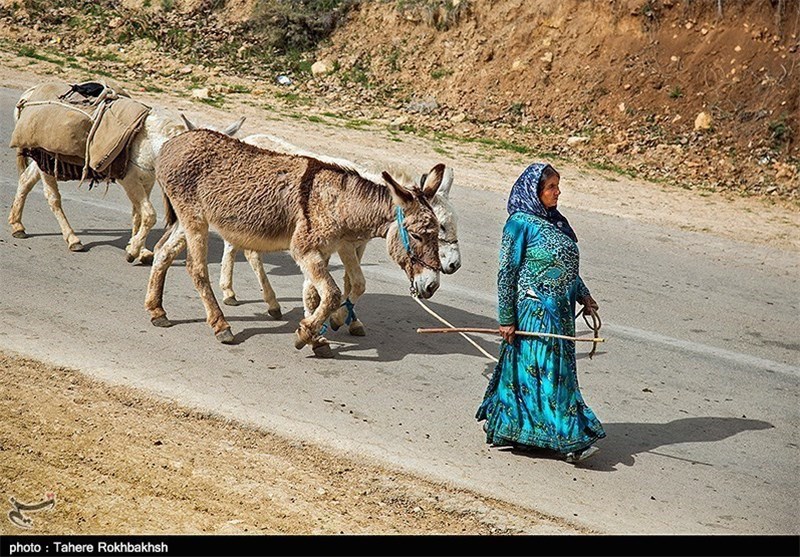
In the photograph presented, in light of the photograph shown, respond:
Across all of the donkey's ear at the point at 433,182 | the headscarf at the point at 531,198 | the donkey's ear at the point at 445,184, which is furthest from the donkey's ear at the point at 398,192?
the headscarf at the point at 531,198

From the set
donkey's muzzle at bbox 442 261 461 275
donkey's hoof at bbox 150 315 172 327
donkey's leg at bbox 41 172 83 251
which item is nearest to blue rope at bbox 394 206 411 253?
donkey's muzzle at bbox 442 261 461 275

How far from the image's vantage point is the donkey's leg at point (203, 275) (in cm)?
857

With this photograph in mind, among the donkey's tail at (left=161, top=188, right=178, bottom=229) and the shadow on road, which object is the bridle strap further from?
→ the donkey's tail at (left=161, top=188, right=178, bottom=229)

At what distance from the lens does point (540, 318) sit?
261 inches

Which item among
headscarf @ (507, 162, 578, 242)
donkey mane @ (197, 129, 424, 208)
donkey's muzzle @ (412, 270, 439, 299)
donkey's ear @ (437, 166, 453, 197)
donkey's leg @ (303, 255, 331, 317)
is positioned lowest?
donkey's leg @ (303, 255, 331, 317)

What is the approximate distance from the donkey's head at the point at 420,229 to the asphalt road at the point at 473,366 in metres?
0.82

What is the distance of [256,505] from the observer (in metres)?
5.96

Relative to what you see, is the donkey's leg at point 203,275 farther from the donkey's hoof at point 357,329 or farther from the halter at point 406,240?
the halter at point 406,240

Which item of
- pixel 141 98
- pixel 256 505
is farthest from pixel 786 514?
pixel 141 98

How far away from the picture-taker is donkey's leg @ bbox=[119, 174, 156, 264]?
33.4 feet

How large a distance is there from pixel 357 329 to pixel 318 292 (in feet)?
2.75

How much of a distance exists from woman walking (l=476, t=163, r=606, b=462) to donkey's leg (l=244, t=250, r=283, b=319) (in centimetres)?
299

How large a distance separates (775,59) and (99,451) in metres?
13.4

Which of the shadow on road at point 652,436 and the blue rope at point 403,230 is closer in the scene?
the shadow on road at point 652,436
